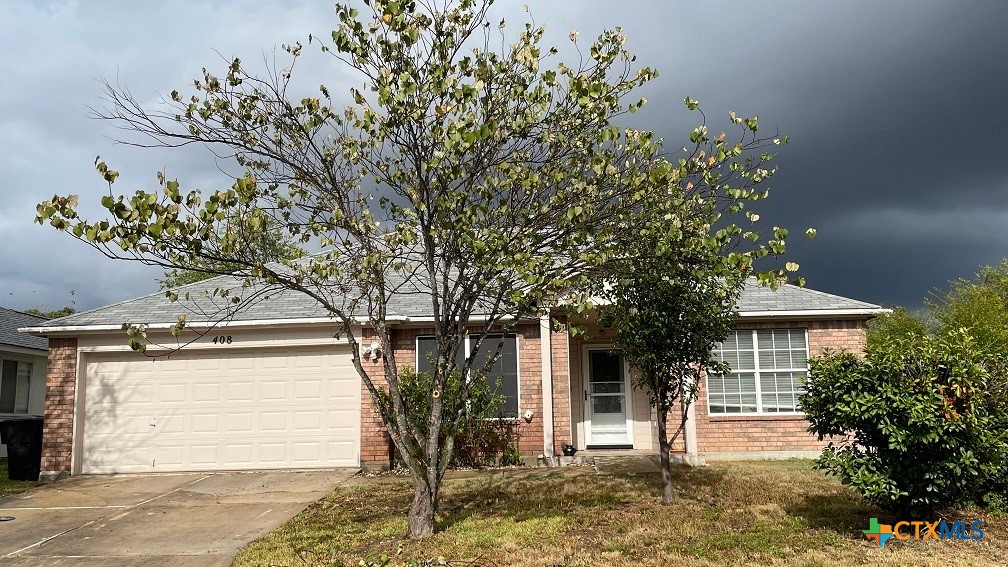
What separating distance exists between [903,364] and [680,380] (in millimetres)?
2589

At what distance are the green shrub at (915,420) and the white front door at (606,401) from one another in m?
7.16

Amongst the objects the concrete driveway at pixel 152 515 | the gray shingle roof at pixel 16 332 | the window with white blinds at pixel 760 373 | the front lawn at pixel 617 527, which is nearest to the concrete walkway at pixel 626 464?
the front lawn at pixel 617 527

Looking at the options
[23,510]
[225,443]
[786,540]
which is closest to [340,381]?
[225,443]

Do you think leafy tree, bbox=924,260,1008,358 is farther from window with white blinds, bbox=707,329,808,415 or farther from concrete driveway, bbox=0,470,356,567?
concrete driveway, bbox=0,470,356,567

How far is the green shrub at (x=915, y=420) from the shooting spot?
649cm

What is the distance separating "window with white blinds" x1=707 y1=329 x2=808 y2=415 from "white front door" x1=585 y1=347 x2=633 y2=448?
5.76 feet

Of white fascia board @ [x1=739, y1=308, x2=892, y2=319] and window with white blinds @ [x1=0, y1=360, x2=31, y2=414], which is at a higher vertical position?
white fascia board @ [x1=739, y1=308, x2=892, y2=319]

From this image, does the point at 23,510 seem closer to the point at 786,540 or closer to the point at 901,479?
the point at 786,540

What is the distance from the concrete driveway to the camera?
296 inches

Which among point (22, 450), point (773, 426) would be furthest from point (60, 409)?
point (773, 426)

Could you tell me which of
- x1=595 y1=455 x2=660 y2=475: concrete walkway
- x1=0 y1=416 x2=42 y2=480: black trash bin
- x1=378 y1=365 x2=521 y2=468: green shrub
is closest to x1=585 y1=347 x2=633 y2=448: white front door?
x1=595 y1=455 x2=660 y2=475: concrete walkway

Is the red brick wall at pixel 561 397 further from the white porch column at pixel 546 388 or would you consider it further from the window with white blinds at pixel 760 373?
the window with white blinds at pixel 760 373

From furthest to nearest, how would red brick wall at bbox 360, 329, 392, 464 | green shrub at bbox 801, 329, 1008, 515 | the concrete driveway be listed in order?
1. red brick wall at bbox 360, 329, 392, 464
2. the concrete driveway
3. green shrub at bbox 801, 329, 1008, 515

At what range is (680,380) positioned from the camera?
879 centimetres
